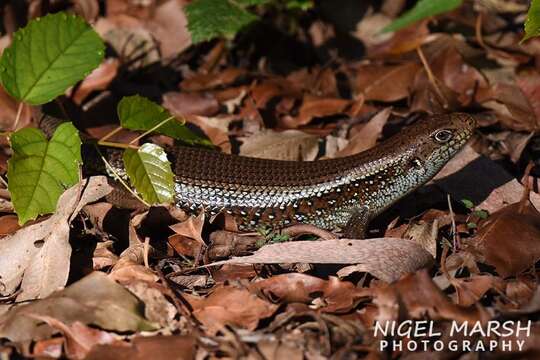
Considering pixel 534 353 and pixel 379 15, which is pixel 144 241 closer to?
pixel 534 353

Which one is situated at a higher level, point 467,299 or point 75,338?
point 75,338

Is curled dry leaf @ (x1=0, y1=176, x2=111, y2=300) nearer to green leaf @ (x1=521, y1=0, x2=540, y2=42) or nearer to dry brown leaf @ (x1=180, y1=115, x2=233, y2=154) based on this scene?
dry brown leaf @ (x1=180, y1=115, x2=233, y2=154)

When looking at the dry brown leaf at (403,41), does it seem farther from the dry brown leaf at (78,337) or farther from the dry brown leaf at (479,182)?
the dry brown leaf at (78,337)

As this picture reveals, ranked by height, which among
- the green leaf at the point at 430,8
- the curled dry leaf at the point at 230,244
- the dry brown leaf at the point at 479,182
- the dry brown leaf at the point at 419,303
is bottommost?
the dry brown leaf at the point at 479,182

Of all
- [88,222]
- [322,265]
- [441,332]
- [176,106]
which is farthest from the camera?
[176,106]

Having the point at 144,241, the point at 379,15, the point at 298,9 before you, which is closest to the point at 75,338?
the point at 144,241

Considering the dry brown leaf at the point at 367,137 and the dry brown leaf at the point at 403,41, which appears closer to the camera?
the dry brown leaf at the point at 367,137

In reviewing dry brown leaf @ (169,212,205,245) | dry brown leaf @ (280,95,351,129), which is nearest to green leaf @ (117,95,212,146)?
dry brown leaf @ (169,212,205,245)

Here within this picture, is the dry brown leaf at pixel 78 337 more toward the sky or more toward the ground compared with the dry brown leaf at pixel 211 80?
more toward the sky

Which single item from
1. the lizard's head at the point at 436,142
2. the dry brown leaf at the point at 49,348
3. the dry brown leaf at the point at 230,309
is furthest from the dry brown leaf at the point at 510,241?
the dry brown leaf at the point at 49,348
